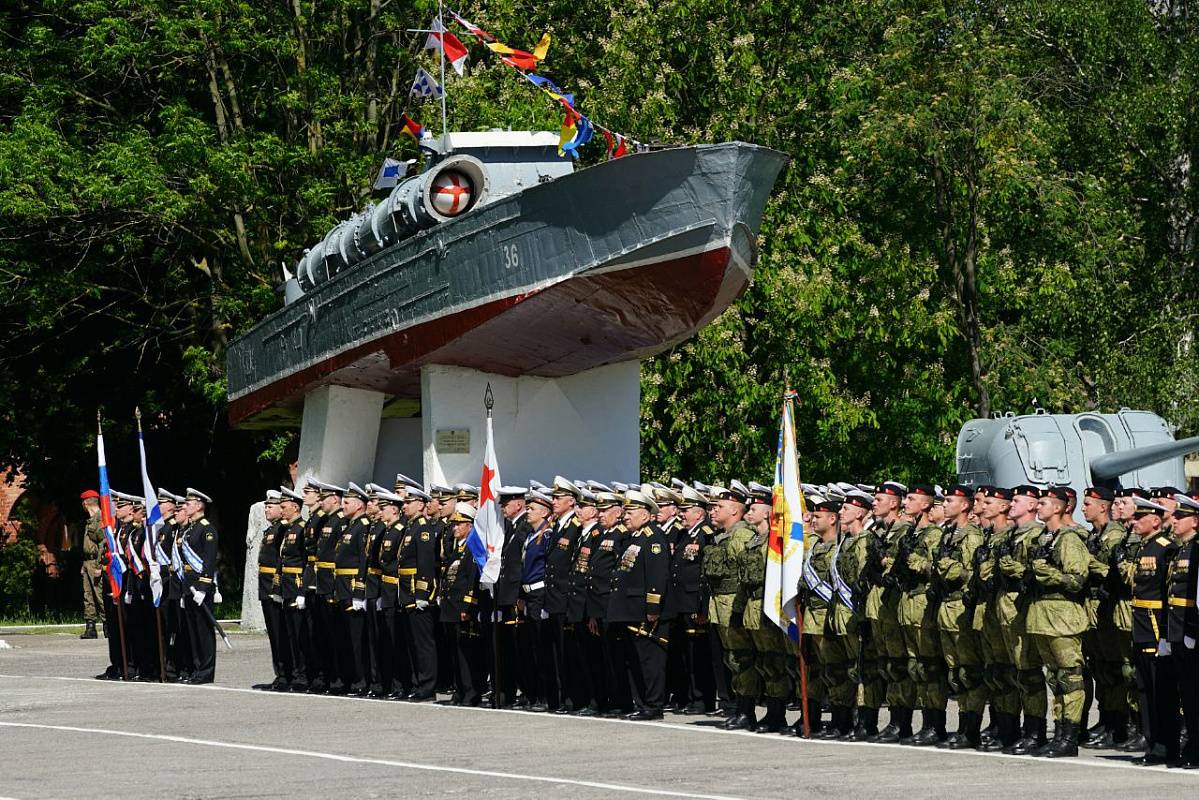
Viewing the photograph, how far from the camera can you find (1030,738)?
484 inches

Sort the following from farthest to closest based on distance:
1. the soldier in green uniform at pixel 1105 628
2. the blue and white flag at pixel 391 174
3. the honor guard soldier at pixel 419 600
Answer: the blue and white flag at pixel 391 174, the honor guard soldier at pixel 419 600, the soldier in green uniform at pixel 1105 628

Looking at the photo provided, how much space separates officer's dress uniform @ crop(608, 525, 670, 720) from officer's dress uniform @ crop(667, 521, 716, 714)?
0.11 m

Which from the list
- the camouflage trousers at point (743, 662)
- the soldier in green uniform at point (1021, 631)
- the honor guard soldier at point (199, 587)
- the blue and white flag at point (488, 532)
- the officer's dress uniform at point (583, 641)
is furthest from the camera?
the honor guard soldier at point (199, 587)

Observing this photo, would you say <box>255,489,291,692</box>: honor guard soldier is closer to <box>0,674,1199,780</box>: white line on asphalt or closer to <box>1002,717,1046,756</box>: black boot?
<box>0,674,1199,780</box>: white line on asphalt

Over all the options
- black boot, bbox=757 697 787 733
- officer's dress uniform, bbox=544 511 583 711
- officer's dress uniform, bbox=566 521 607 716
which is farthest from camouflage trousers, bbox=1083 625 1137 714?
officer's dress uniform, bbox=544 511 583 711

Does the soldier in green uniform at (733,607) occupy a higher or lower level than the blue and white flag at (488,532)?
lower

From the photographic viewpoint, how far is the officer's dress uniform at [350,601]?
1706cm

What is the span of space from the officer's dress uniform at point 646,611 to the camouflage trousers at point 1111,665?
3.33 metres

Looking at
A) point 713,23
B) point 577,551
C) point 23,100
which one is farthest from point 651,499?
point 23,100

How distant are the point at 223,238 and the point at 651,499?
1923cm

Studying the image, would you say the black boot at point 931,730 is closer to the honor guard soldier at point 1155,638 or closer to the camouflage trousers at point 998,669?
the camouflage trousers at point 998,669

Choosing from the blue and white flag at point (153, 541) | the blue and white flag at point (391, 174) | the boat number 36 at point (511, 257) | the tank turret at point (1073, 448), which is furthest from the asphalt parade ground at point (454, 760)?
the blue and white flag at point (391, 174)

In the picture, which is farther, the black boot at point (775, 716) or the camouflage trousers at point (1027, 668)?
the black boot at point (775, 716)

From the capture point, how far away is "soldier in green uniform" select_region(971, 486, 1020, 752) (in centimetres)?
1241
